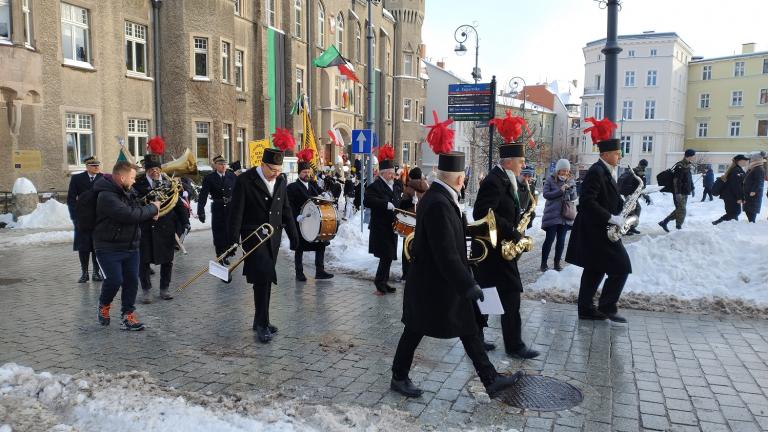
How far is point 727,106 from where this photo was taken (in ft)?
234

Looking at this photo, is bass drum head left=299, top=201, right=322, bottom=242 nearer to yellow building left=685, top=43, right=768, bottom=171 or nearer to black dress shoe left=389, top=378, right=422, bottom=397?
black dress shoe left=389, top=378, right=422, bottom=397

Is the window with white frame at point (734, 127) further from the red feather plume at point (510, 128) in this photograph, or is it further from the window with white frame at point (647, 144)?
the red feather plume at point (510, 128)

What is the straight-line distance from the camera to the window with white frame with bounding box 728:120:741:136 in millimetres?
70750

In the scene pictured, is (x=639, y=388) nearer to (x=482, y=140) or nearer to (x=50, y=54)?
(x=50, y=54)

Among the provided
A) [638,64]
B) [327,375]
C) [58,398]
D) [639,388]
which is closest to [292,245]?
[327,375]

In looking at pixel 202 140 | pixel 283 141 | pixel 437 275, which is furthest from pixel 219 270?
pixel 202 140

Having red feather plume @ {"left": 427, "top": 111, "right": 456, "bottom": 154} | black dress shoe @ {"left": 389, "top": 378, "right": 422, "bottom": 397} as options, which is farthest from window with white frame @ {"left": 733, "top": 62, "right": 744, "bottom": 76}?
black dress shoe @ {"left": 389, "top": 378, "right": 422, "bottom": 397}

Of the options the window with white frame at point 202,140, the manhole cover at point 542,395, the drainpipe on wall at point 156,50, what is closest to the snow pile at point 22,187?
the drainpipe on wall at point 156,50

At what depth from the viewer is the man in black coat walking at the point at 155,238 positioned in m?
7.93

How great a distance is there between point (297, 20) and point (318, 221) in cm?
2756

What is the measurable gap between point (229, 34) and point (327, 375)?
24002mm

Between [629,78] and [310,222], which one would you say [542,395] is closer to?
[310,222]

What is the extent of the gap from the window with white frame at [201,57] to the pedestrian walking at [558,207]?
1886cm

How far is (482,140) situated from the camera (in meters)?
40.1
